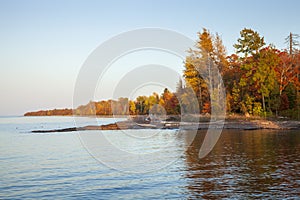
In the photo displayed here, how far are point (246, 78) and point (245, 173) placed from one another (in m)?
47.4

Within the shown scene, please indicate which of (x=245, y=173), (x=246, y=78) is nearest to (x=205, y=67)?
(x=246, y=78)

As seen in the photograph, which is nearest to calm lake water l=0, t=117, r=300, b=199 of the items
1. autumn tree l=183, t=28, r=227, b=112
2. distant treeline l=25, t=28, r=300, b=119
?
distant treeline l=25, t=28, r=300, b=119

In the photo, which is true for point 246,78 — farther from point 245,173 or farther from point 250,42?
point 245,173

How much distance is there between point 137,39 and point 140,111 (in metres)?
118

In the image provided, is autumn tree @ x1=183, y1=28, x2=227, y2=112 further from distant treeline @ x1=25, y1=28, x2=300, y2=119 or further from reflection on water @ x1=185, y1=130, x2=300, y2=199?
reflection on water @ x1=185, y1=130, x2=300, y2=199

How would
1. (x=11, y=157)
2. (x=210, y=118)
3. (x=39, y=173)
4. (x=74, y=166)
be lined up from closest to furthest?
1. (x=39, y=173)
2. (x=74, y=166)
3. (x=11, y=157)
4. (x=210, y=118)

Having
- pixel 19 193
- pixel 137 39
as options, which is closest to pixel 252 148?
pixel 137 39

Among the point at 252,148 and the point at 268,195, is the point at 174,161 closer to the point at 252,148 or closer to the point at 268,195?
the point at 252,148

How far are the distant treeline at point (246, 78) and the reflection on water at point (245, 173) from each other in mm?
30908

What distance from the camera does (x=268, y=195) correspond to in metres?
15.8

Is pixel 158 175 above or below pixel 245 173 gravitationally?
below

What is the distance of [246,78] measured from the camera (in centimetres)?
6575

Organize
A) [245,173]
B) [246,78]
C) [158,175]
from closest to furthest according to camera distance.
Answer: [245,173], [158,175], [246,78]

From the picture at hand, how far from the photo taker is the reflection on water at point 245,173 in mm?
16609
